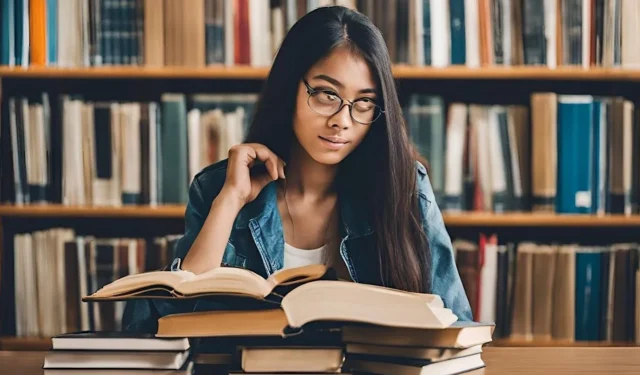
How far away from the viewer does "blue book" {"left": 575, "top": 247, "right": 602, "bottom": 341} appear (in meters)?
2.05

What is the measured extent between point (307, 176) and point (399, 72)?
1.94 feet

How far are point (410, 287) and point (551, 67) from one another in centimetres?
91

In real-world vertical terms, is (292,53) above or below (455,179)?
above

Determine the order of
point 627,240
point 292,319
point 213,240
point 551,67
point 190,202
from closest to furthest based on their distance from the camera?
point 292,319 → point 213,240 → point 190,202 → point 551,67 → point 627,240

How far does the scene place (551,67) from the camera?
202 cm

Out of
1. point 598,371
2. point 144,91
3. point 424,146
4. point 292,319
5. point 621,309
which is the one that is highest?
point 144,91

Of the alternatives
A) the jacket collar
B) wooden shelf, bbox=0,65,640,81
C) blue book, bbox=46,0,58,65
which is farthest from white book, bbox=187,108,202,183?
the jacket collar

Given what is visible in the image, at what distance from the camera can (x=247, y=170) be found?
1.42 meters

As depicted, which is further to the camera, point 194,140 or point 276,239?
point 194,140

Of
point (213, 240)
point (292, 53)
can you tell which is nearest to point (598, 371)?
point (213, 240)

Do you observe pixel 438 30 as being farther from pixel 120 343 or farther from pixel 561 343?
pixel 120 343

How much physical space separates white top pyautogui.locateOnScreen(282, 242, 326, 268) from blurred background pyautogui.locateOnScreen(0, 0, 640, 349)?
25.4 inches

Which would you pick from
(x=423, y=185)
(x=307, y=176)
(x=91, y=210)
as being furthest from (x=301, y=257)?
(x=91, y=210)

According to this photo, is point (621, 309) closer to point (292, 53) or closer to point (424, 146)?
point (424, 146)
